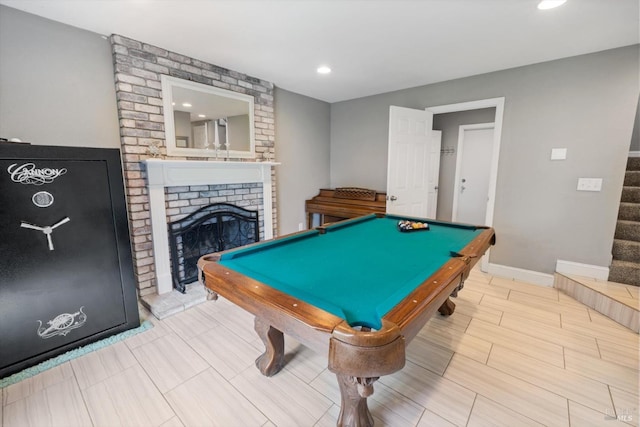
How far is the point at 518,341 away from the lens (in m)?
1.97

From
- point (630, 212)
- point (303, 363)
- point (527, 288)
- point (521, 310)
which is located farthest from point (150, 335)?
point (630, 212)

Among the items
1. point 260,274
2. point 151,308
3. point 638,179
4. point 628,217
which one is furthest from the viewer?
point 638,179

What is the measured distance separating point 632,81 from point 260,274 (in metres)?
3.65

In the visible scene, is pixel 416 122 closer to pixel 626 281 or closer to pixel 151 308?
pixel 626 281

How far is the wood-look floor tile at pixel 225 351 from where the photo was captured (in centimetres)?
172

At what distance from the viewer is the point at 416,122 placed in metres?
3.51

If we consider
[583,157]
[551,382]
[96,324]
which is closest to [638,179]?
[583,157]

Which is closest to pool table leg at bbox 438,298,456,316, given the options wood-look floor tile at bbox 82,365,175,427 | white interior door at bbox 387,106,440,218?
white interior door at bbox 387,106,440,218

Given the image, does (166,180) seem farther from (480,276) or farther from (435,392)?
(480,276)

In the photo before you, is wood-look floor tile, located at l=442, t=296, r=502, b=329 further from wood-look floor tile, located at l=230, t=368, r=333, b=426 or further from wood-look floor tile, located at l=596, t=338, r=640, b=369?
wood-look floor tile, located at l=230, t=368, r=333, b=426

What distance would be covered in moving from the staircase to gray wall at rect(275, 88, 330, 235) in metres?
3.63

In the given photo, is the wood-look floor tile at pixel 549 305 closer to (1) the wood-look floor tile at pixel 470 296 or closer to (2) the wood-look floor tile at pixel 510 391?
(1) the wood-look floor tile at pixel 470 296

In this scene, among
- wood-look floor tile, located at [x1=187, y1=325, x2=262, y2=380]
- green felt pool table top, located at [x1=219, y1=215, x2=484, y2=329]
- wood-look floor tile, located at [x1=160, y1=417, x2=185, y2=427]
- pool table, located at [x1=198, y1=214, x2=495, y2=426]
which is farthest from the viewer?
wood-look floor tile, located at [x1=187, y1=325, x2=262, y2=380]

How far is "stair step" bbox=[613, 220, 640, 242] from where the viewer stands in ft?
9.09
